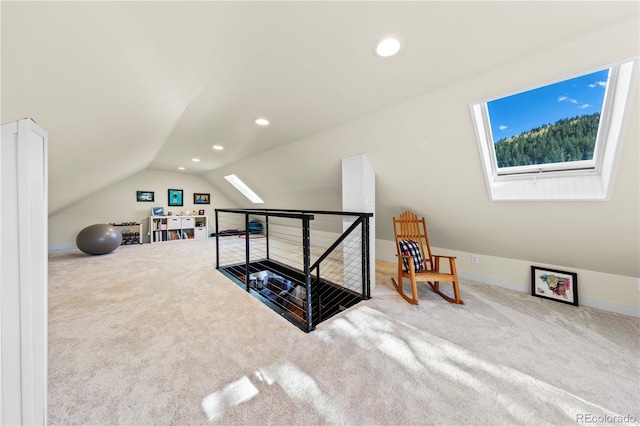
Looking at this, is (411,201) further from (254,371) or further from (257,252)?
(257,252)

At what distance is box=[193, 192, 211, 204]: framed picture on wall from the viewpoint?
7.20 metres

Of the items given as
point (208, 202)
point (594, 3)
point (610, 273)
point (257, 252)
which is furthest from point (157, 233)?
point (610, 273)

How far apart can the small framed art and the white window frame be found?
106 cm

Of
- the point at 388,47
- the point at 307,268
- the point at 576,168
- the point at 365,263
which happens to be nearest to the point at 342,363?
the point at 307,268

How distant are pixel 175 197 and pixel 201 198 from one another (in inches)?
29.0

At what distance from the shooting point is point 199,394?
4.36 ft

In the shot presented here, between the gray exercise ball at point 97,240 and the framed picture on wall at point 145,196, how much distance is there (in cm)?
174

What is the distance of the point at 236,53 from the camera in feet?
4.72

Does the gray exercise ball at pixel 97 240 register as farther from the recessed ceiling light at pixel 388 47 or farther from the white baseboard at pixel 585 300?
the white baseboard at pixel 585 300

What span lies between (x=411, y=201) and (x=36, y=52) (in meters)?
3.45

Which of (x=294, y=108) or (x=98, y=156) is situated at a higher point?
(x=294, y=108)

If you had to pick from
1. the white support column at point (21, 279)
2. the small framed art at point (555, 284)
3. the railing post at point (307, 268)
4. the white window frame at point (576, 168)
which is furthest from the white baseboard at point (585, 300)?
the white support column at point (21, 279)

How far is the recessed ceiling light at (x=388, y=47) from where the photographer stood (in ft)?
4.44

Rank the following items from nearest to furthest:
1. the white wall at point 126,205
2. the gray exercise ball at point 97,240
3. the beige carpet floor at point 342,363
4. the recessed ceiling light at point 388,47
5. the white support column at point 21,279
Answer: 1. the white support column at point 21,279
2. the beige carpet floor at point 342,363
3. the recessed ceiling light at point 388,47
4. the gray exercise ball at point 97,240
5. the white wall at point 126,205
